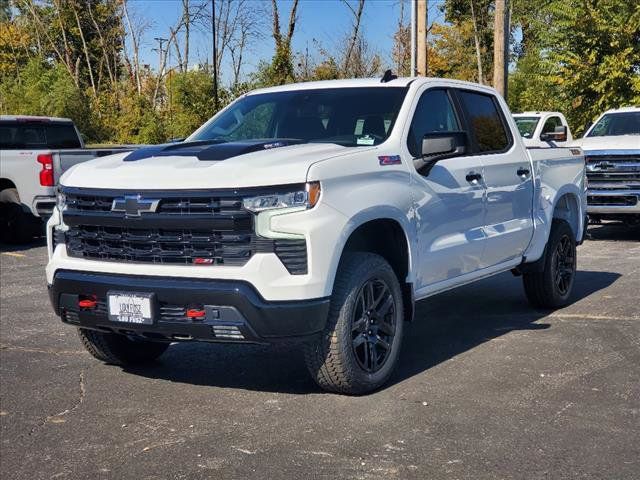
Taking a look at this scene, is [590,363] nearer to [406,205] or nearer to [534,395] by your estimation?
[534,395]

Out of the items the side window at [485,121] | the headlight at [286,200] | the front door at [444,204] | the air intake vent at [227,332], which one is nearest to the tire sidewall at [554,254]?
the side window at [485,121]

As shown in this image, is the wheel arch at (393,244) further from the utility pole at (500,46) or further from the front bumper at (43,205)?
the utility pole at (500,46)

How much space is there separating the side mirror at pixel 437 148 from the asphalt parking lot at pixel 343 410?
1349 mm

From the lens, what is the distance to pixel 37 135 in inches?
572

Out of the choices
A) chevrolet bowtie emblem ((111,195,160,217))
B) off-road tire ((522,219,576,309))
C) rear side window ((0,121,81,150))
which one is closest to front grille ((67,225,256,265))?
chevrolet bowtie emblem ((111,195,160,217))

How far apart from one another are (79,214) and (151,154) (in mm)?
578

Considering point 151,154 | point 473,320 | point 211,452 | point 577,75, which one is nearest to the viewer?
point 211,452

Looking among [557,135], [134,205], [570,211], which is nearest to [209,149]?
[134,205]

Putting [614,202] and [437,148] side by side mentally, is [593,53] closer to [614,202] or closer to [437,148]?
[614,202]

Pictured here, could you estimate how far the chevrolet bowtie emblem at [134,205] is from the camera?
16.1 feet

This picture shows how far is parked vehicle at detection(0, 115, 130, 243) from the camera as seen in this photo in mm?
12500

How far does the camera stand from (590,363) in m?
6.02

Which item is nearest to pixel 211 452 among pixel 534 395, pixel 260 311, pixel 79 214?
pixel 260 311

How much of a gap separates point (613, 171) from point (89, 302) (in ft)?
32.5
